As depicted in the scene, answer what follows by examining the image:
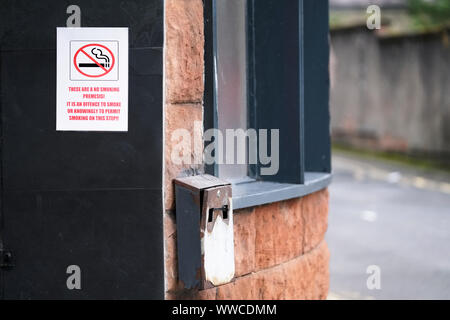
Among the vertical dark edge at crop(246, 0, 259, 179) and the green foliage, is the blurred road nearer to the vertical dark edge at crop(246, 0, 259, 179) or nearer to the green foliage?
the vertical dark edge at crop(246, 0, 259, 179)

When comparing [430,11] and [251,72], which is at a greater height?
[430,11]

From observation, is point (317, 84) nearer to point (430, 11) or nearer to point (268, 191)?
point (268, 191)

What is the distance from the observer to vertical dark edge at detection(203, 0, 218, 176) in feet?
15.1

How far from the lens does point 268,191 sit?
485 centimetres

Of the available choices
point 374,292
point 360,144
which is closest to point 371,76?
point 360,144

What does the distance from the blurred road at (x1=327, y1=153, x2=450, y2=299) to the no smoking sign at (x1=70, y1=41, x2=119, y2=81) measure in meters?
3.72

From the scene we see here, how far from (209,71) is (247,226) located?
1003mm

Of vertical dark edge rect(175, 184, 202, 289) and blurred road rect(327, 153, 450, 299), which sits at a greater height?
vertical dark edge rect(175, 184, 202, 289)

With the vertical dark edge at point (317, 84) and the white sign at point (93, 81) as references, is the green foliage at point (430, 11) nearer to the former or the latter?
the vertical dark edge at point (317, 84)

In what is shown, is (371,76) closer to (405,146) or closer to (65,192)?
(405,146)

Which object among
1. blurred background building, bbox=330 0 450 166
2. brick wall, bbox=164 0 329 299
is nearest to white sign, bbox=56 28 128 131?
brick wall, bbox=164 0 329 299

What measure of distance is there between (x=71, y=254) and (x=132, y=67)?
1085mm

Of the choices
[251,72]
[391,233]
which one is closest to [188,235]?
[251,72]

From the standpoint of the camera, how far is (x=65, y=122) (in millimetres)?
4094
